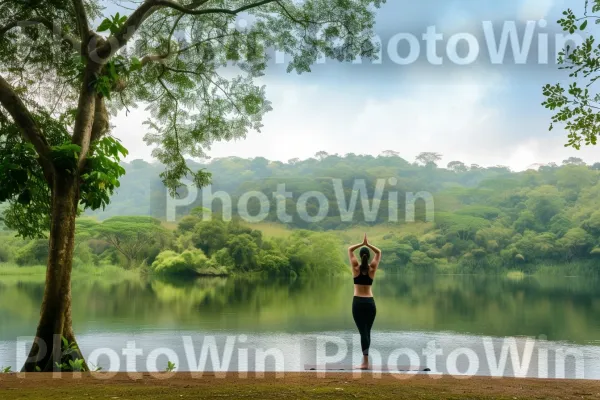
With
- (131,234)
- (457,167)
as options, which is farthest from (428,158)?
(131,234)

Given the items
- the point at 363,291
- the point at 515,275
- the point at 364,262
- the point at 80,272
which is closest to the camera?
the point at 364,262

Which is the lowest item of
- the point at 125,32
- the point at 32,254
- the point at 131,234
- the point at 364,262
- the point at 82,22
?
the point at 32,254

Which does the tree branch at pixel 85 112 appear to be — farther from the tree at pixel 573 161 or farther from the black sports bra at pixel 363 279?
the tree at pixel 573 161

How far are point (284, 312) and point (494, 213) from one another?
1943 inches

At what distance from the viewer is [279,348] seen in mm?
20062

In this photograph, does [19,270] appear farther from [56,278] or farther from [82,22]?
[82,22]

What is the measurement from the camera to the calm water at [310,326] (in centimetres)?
1788

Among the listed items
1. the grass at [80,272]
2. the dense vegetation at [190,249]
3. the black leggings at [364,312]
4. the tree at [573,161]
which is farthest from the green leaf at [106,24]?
the tree at [573,161]

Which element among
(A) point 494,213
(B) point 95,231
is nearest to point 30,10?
(B) point 95,231

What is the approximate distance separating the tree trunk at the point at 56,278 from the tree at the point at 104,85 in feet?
0.04

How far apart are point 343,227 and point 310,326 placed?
48.5 m

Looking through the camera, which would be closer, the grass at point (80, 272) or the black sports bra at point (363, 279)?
the black sports bra at point (363, 279)

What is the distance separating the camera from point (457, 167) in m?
103

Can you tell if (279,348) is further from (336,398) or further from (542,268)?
(542,268)
